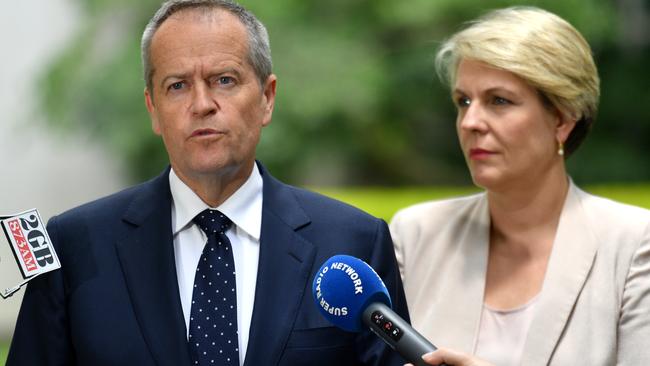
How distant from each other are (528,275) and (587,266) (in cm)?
20

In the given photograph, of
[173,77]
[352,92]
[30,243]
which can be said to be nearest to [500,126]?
[173,77]

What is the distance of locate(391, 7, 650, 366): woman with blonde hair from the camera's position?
10.9 feet

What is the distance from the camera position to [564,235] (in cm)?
352

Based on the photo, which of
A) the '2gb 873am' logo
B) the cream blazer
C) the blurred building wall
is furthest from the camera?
the blurred building wall

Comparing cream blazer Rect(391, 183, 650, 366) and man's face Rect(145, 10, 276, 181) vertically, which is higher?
man's face Rect(145, 10, 276, 181)

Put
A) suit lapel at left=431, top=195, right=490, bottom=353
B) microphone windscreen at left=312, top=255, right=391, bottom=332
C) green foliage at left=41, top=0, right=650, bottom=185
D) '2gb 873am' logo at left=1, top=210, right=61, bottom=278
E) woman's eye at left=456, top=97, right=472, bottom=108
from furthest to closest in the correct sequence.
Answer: green foliage at left=41, top=0, right=650, bottom=185
woman's eye at left=456, top=97, right=472, bottom=108
suit lapel at left=431, top=195, right=490, bottom=353
'2gb 873am' logo at left=1, top=210, right=61, bottom=278
microphone windscreen at left=312, top=255, right=391, bottom=332

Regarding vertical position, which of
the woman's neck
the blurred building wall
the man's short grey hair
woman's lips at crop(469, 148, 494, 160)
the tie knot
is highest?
the man's short grey hair

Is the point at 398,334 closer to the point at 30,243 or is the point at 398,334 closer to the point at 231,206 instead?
the point at 231,206

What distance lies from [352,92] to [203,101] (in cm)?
690

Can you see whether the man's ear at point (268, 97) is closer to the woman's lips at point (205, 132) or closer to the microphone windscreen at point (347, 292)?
the woman's lips at point (205, 132)

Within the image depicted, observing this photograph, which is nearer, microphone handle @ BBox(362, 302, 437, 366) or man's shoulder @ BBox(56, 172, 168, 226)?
microphone handle @ BBox(362, 302, 437, 366)

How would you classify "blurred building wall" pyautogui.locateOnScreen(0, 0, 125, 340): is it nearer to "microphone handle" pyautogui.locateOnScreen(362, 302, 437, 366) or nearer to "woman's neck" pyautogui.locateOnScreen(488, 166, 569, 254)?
"woman's neck" pyautogui.locateOnScreen(488, 166, 569, 254)

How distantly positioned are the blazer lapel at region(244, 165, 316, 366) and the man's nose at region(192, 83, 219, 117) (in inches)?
10.8

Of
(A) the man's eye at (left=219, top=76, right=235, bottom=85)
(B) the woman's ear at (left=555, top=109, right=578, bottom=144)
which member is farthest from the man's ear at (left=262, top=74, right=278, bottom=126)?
(B) the woman's ear at (left=555, top=109, right=578, bottom=144)
